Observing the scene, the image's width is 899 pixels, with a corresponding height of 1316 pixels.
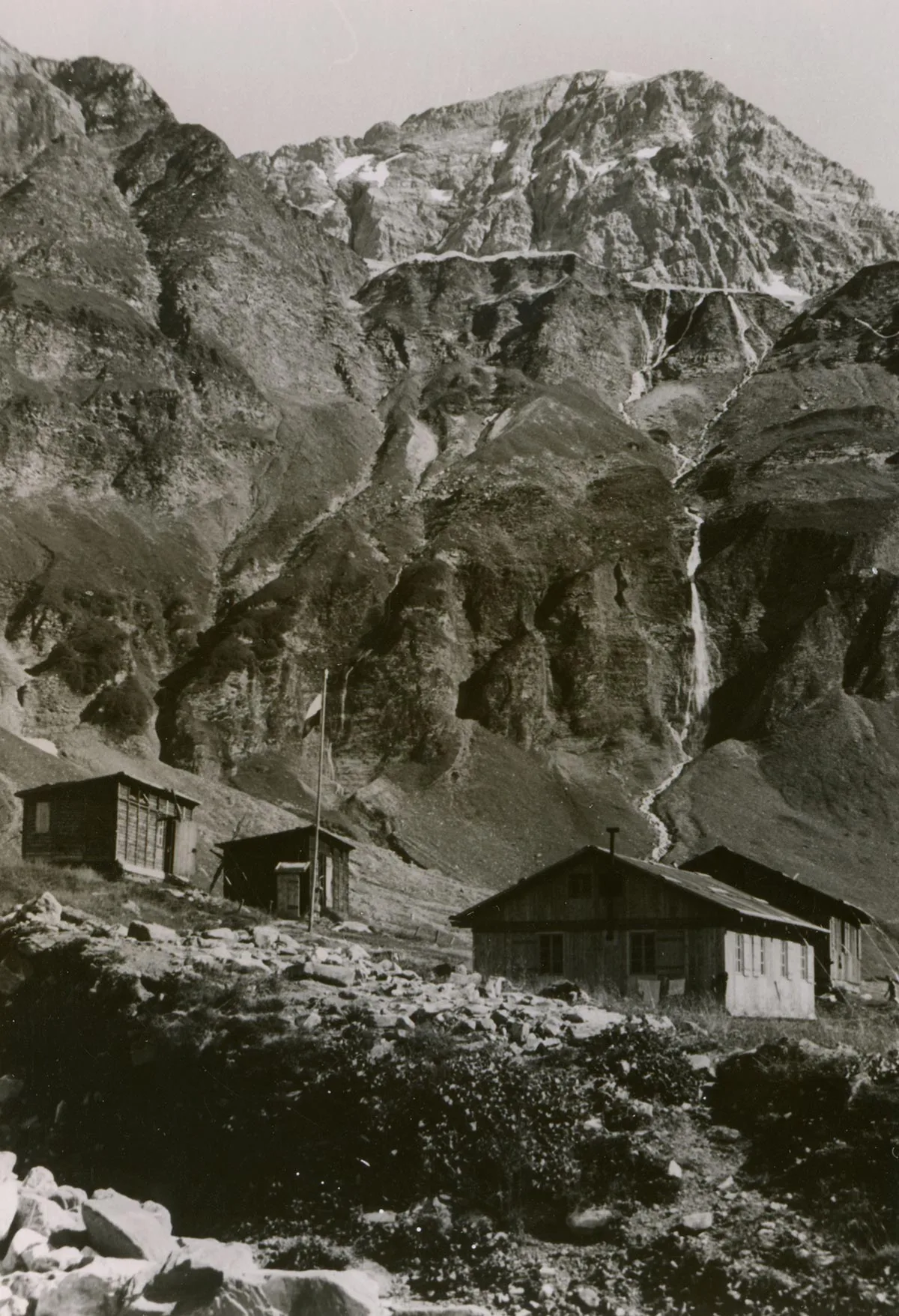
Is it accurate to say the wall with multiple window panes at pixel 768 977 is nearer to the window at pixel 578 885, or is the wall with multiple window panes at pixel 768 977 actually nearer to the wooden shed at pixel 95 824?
the window at pixel 578 885

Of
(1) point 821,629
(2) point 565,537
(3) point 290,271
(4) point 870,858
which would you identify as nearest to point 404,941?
(4) point 870,858

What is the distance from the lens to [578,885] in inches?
1497

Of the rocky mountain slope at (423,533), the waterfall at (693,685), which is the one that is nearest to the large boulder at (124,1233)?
the rocky mountain slope at (423,533)

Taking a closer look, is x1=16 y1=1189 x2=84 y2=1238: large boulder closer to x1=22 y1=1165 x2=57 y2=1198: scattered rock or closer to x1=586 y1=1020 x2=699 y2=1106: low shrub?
x1=22 y1=1165 x2=57 y2=1198: scattered rock

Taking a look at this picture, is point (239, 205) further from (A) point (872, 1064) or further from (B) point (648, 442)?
(A) point (872, 1064)

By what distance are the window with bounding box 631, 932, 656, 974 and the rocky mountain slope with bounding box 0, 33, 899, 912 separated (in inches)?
1670

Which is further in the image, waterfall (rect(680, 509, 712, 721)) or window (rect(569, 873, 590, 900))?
waterfall (rect(680, 509, 712, 721))

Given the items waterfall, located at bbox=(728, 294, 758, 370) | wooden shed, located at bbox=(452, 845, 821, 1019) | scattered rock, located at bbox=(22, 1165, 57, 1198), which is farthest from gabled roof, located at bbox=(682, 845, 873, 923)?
waterfall, located at bbox=(728, 294, 758, 370)

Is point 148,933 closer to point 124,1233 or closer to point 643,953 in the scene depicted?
point 124,1233

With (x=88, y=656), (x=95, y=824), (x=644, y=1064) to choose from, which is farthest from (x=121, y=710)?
(x=644, y=1064)

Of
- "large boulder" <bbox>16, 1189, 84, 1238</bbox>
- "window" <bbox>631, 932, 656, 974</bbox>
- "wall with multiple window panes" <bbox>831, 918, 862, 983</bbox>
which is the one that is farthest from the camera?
"wall with multiple window panes" <bbox>831, 918, 862, 983</bbox>

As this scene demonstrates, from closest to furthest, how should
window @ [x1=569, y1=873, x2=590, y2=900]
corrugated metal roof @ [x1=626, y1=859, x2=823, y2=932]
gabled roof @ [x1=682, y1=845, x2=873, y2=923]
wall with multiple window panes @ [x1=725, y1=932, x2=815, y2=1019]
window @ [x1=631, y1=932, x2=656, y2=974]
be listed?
corrugated metal roof @ [x1=626, y1=859, x2=823, y2=932] < wall with multiple window panes @ [x1=725, y1=932, x2=815, y2=1019] < window @ [x1=631, y1=932, x2=656, y2=974] < window @ [x1=569, y1=873, x2=590, y2=900] < gabled roof @ [x1=682, y1=845, x2=873, y2=923]

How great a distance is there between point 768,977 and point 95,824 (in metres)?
27.3

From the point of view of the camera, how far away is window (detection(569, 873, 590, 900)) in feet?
124
